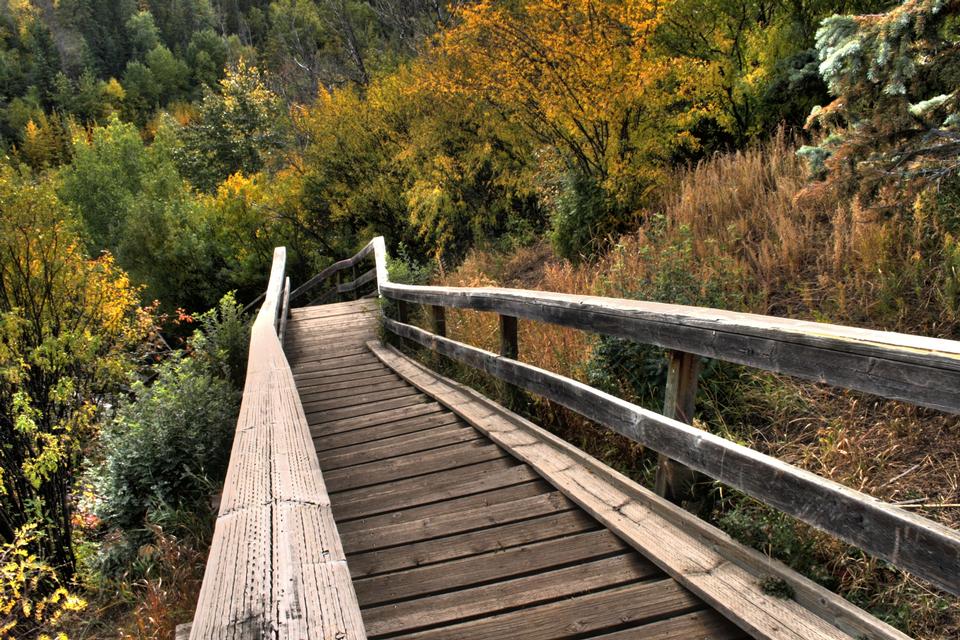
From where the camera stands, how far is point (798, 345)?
1.86 metres

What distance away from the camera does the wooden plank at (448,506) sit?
9.44 ft

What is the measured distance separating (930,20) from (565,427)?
2887 mm

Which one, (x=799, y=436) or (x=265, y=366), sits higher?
(x=265, y=366)

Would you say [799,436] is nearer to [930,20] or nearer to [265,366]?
[930,20]

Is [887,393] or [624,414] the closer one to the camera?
[887,393]

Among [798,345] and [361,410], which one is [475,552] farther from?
[361,410]

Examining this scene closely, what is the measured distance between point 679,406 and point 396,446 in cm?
198

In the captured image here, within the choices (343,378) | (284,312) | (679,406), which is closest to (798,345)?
(679,406)

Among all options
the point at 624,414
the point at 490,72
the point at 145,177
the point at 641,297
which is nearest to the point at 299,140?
the point at 145,177

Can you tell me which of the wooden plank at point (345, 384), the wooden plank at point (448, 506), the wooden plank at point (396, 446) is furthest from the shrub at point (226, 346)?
the wooden plank at point (448, 506)

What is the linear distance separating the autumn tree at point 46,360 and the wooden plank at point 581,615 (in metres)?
6.99

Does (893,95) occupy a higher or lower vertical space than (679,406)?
higher

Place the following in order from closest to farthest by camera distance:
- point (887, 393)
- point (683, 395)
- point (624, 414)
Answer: point (887, 393), point (683, 395), point (624, 414)

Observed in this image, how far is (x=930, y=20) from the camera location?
302 centimetres
